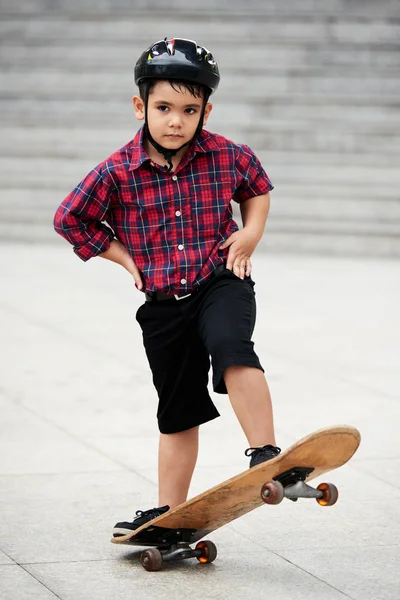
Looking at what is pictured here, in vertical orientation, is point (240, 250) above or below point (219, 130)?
below

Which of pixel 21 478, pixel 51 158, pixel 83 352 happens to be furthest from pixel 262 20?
pixel 21 478

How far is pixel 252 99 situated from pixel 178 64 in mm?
10468

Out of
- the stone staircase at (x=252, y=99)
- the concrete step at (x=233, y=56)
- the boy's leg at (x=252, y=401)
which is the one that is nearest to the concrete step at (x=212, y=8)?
the stone staircase at (x=252, y=99)

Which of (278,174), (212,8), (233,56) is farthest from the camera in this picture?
(212,8)

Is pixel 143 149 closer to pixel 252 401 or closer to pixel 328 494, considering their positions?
pixel 252 401

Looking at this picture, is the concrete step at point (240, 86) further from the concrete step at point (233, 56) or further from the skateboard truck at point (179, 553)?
the skateboard truck at point (179, 553)

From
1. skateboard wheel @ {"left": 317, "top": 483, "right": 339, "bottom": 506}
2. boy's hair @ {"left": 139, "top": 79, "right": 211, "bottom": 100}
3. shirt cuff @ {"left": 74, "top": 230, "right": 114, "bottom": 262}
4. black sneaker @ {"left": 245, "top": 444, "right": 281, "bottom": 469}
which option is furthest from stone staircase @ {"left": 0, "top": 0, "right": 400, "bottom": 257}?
skateboard wheel @ {"left": 317, "top": 483, "right": 339, "bottom": 506}

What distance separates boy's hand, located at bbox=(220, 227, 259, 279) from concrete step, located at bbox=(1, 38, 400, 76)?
415 inches

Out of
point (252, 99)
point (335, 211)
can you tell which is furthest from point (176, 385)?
point (252, 99)

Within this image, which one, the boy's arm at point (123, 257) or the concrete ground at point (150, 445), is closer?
the concrete ground at point (150, 445)

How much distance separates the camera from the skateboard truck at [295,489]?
10.3ft

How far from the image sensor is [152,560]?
11.7 feet

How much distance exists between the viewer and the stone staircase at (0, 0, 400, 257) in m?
13.2

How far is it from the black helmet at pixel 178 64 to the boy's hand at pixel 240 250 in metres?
0.48
